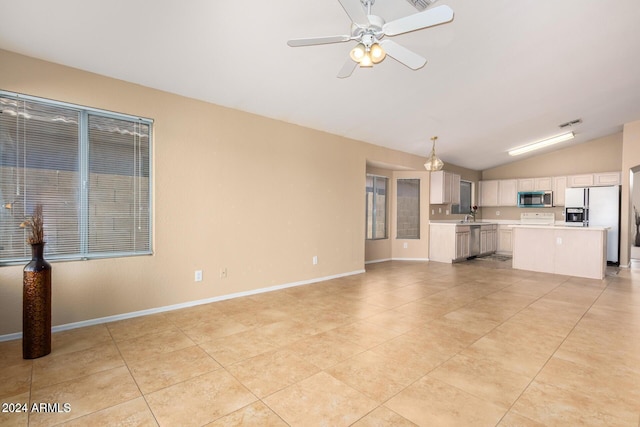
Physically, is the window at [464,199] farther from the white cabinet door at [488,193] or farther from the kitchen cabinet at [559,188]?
the kitchen cabinet at [559,188]

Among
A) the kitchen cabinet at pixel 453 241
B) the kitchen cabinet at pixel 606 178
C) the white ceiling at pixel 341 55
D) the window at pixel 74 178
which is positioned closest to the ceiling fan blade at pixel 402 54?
the white ceiling at pixel 341 55

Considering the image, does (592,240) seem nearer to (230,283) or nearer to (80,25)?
(230,283)

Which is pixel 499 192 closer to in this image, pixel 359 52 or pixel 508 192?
pixel 508 192

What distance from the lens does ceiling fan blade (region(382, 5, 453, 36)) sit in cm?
191

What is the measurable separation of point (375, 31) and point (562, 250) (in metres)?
6.01

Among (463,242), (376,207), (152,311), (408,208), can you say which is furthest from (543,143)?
(152,311)

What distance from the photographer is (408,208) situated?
7605mm

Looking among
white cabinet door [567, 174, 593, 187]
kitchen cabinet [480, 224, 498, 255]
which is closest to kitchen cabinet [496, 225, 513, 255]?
kitchen cabinet [480, 224, 498, 255]

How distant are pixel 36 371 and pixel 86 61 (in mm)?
2721

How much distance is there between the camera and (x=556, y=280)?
5371 mm

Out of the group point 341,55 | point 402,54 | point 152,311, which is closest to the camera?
point 402,54

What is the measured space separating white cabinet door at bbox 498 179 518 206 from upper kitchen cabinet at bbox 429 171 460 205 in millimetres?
2217

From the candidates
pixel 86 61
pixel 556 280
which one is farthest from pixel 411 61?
pixel 556 280

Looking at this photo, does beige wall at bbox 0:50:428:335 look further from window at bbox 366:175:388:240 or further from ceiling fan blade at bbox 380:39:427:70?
ceiling fan blade at bbox 380:39:427:70
